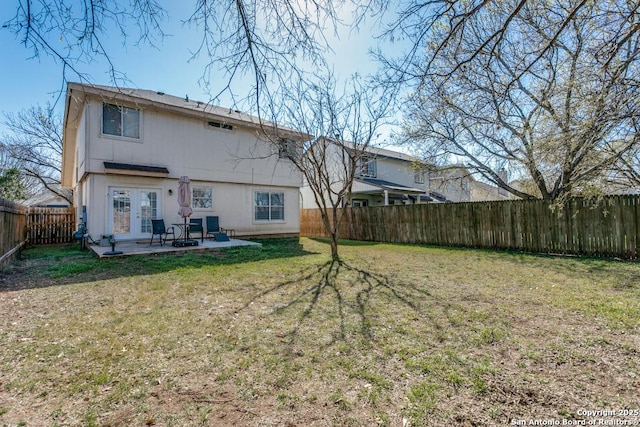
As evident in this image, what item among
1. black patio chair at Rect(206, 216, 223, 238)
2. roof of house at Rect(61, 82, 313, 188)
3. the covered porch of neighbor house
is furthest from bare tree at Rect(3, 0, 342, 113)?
the covered porch of neighbor house

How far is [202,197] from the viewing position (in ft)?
41.6

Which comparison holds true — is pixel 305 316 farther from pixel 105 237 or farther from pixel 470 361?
pixel 105 237

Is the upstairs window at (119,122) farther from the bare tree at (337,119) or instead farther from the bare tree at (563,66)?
the bare tree at (563,66)

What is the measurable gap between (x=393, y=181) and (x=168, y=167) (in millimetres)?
15449

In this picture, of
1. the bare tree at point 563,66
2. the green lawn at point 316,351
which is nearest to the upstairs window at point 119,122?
the green lawn at point 316,351

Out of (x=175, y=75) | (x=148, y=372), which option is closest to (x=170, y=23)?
(x=175, y=75)

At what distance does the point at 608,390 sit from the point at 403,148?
12.0 metres

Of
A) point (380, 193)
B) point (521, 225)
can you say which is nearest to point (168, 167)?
point (380, 193)

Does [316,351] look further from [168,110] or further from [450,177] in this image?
[450,177]

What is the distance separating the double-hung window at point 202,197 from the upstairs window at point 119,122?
281 centimetres

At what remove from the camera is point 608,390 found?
7.46ft

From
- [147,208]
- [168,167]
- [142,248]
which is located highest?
[168,167]

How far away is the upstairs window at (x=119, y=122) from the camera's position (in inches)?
401

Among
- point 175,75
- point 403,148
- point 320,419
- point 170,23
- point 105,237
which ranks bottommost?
point 320,419
